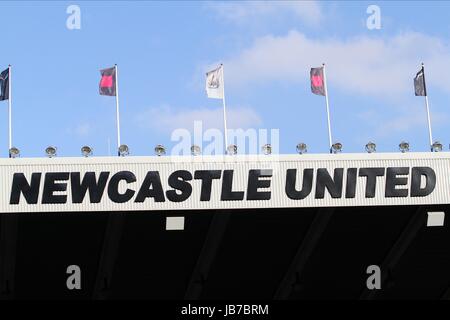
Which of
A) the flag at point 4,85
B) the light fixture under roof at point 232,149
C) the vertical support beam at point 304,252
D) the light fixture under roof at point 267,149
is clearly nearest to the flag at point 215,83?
the light fixture under roof at point 232,149

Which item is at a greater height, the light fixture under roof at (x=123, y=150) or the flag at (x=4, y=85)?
the flag at (x=4, y=85)

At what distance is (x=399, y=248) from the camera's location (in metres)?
37.0

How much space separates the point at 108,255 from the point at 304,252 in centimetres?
852

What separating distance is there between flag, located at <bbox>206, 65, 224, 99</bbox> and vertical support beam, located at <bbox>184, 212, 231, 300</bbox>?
5.66m

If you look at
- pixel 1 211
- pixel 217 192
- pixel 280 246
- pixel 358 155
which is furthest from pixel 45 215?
pixel 358 155

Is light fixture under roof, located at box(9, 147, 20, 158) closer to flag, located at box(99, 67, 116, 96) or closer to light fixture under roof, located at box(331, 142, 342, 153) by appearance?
flag, located at box(99, 67, 116, 96)

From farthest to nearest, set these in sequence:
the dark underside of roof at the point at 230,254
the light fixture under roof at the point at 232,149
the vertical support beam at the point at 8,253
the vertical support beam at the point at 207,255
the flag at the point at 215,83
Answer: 1. the flag at the point at 215,83
2. the vertical support beam at the point at 207,255
3. the dark underside of roof at the point at 230,254
4. the vertical support beam at the point at 8,253
5. the light fixture under roof at the point at 232,149

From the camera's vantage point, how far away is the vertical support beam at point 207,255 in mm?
35097

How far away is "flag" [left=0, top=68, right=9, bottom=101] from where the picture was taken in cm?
3662

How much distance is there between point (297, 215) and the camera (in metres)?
34.9

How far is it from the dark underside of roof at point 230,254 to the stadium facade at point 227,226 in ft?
0.19

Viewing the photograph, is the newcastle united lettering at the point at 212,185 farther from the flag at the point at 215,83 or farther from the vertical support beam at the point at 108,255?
the flag at the point at 215,83

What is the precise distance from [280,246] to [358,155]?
6.49 metres
